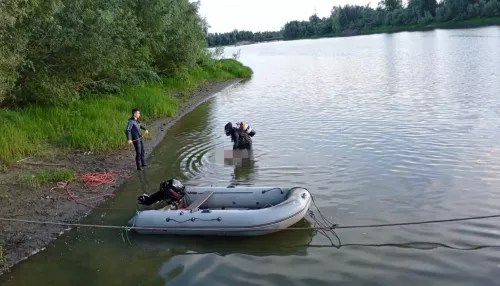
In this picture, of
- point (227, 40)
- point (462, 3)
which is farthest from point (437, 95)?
point (227, 40)

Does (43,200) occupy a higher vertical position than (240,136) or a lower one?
lower

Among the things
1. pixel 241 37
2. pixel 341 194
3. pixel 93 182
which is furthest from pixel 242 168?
pixel 241 37

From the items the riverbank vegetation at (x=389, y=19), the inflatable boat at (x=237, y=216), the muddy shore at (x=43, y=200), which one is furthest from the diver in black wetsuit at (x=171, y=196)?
the riverbank vegetation at (x=389, y=19)

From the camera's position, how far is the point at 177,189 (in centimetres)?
919

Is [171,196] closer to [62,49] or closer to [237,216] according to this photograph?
[237,216]

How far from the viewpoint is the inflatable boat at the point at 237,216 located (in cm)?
805

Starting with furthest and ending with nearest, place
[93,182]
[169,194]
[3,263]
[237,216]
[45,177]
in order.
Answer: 1. [93,182]
2. [45,177]
3. [169,194]
4. [237,216]
5. [3,263]

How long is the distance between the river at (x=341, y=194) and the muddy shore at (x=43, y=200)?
356mm

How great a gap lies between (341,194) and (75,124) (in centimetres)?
881

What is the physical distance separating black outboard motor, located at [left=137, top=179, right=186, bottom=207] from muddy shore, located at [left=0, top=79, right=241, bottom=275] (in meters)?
1.48

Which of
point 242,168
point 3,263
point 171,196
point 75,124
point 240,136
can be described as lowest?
point 242,168

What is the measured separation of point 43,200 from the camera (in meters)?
9.89

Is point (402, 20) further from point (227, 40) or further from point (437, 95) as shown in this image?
point (437, 95)

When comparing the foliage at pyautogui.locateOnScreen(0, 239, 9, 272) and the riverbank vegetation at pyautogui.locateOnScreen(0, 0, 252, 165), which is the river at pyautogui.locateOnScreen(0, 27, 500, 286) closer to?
the foliage at pyautogui.locateOnScreen(0, 239, 9, 272)
